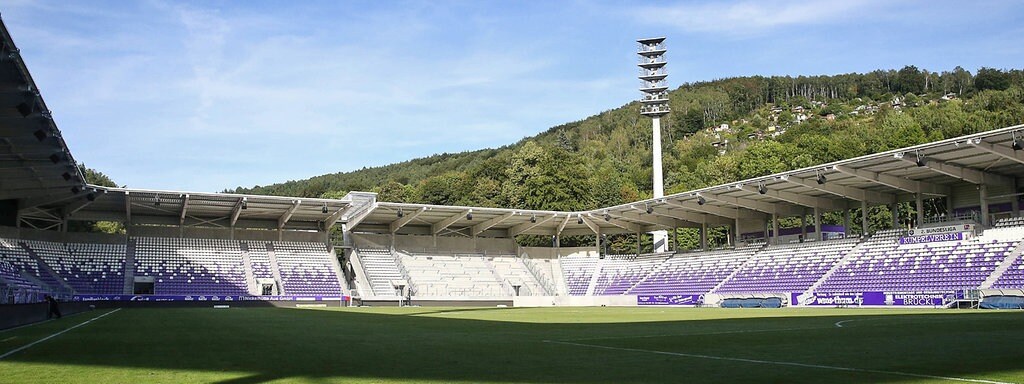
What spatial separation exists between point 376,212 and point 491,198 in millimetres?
33791

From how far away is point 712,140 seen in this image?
14838 cm

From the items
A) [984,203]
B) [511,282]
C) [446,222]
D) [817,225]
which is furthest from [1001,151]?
[446,222]

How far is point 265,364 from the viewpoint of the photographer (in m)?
11.8

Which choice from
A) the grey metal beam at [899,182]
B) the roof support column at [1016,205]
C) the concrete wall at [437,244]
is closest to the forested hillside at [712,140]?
the concrete wall at [437,244]

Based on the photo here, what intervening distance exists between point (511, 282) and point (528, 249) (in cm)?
702

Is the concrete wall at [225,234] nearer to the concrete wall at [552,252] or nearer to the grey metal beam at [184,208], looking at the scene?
the grey metal beam at [184,208]

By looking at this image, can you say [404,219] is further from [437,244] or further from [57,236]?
[57,236]

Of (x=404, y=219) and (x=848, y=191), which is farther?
(x=404, y=219)

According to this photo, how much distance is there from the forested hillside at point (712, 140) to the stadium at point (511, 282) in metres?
16.1

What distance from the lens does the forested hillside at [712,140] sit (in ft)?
285

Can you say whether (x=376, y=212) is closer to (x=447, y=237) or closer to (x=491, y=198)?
(x=447, y=237)

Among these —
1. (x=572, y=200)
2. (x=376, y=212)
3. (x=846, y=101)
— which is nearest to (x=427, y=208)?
(x=376, y=212)

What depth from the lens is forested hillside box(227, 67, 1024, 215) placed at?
86.9m

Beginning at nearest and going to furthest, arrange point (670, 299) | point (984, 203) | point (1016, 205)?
point (984, 203)
point (1016, 205)
point (670, 299)
